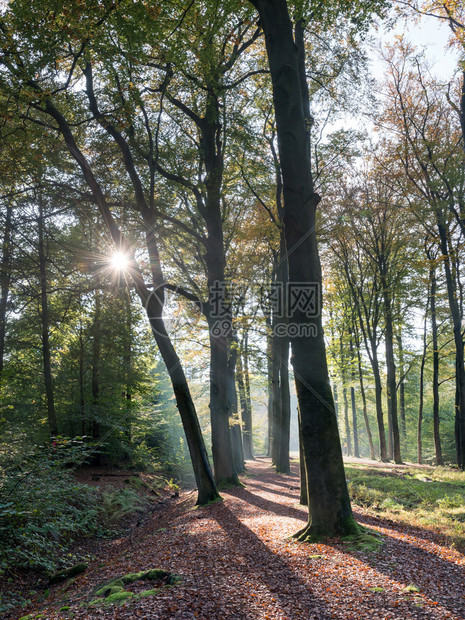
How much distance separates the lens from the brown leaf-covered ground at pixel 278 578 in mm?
3562

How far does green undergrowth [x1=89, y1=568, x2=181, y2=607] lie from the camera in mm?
3859

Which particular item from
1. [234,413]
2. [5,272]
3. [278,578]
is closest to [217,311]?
[234,413]

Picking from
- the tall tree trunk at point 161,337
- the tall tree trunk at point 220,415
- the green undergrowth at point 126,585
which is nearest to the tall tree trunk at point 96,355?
the tall tree trunk at point 220,415

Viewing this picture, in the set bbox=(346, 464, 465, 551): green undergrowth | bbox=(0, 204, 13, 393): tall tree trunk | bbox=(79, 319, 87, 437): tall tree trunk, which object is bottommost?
bbox=(346, 464, 465, 551): green undergrowth

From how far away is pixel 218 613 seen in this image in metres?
3.58

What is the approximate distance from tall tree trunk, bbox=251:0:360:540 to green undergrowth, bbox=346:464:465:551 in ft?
6.39

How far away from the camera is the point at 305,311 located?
611 cm

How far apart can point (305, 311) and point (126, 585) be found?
4380mm

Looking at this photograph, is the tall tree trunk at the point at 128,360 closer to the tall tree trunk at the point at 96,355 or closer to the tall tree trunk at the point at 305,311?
the tall tree trunk at the point at 96,355

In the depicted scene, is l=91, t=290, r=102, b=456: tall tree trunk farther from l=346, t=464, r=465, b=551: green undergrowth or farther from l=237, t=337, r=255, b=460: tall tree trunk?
l=346, t=464, r=465, b=551: green undergrowth

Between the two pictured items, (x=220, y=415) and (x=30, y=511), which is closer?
(x=30, y=511)

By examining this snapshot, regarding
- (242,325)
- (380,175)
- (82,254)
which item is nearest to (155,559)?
(242,325)

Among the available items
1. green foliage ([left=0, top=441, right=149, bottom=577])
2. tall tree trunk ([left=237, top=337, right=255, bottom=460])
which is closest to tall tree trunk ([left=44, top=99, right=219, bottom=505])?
green foliage ([left=0, top=441, right=149, bottom=577])

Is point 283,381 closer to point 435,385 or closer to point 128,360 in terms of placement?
point 128,360
